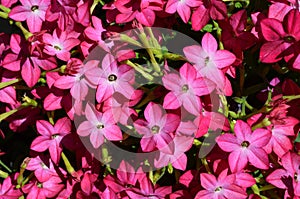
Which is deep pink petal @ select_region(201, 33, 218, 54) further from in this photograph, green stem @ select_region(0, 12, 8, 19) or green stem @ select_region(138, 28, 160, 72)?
green stem @ select_region(0, 12, 8, 19)

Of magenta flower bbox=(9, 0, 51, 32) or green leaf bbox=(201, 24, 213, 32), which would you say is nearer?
magenta flower bbox=(9, 0, 51, 32)

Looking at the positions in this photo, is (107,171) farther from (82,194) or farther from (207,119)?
(207,119)

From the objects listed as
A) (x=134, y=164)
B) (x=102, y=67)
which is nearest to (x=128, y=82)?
(x=102, y=67)

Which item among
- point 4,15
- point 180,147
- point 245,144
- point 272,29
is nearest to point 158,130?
point 180,147

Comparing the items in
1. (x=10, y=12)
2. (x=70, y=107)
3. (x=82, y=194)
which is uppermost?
(x=10, y=12)

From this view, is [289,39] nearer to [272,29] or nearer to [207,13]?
[272,29]

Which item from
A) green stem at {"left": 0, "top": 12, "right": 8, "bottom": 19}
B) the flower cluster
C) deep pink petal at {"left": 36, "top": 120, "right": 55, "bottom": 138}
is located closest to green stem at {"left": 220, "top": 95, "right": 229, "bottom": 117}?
the flower cluster

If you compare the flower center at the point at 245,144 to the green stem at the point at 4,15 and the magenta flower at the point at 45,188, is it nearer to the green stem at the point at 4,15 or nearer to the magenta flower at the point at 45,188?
the magenta flower at the point at 45,188

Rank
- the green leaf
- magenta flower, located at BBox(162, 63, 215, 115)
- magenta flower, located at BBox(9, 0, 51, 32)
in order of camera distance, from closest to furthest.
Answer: magenta flower, located at BBox(162, 63, 215, 115) < magenta flower, located at BBox(9, 0, 51, 32) < the green leaf
